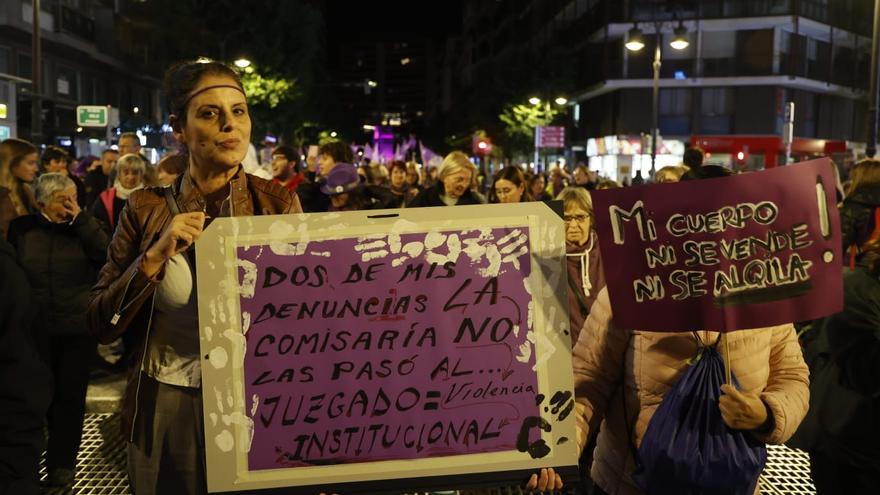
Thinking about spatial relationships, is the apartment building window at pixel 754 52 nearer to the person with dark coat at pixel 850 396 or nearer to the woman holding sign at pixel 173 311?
the person with dark coat at pixel 850 396

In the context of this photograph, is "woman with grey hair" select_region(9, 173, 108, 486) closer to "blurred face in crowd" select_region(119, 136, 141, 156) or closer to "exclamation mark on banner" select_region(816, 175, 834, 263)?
"exclamation mark on banner" select_region(816, 175, 834, 263)

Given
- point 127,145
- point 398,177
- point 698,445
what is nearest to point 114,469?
point 698,445

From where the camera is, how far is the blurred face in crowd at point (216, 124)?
8.24 feet

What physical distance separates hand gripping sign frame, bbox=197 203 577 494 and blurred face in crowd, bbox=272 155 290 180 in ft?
20.8

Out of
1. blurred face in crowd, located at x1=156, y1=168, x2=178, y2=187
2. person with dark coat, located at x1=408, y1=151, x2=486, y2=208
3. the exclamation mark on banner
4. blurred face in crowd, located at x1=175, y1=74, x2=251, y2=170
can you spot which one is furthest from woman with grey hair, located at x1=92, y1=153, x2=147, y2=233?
Result: the exclamation mark on banner

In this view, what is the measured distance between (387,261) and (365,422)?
45cm

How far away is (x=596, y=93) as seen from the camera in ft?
165

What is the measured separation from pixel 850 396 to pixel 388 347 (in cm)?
218

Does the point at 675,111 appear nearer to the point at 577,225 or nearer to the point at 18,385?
the point at 577,225

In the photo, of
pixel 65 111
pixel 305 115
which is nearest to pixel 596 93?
pixel 305 115

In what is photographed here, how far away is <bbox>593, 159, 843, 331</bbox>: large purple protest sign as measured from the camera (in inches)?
100

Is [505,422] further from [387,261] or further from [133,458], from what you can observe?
[133,458]

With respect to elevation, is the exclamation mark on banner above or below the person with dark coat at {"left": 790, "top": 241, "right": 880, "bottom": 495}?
above

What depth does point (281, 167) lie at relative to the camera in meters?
8.69
